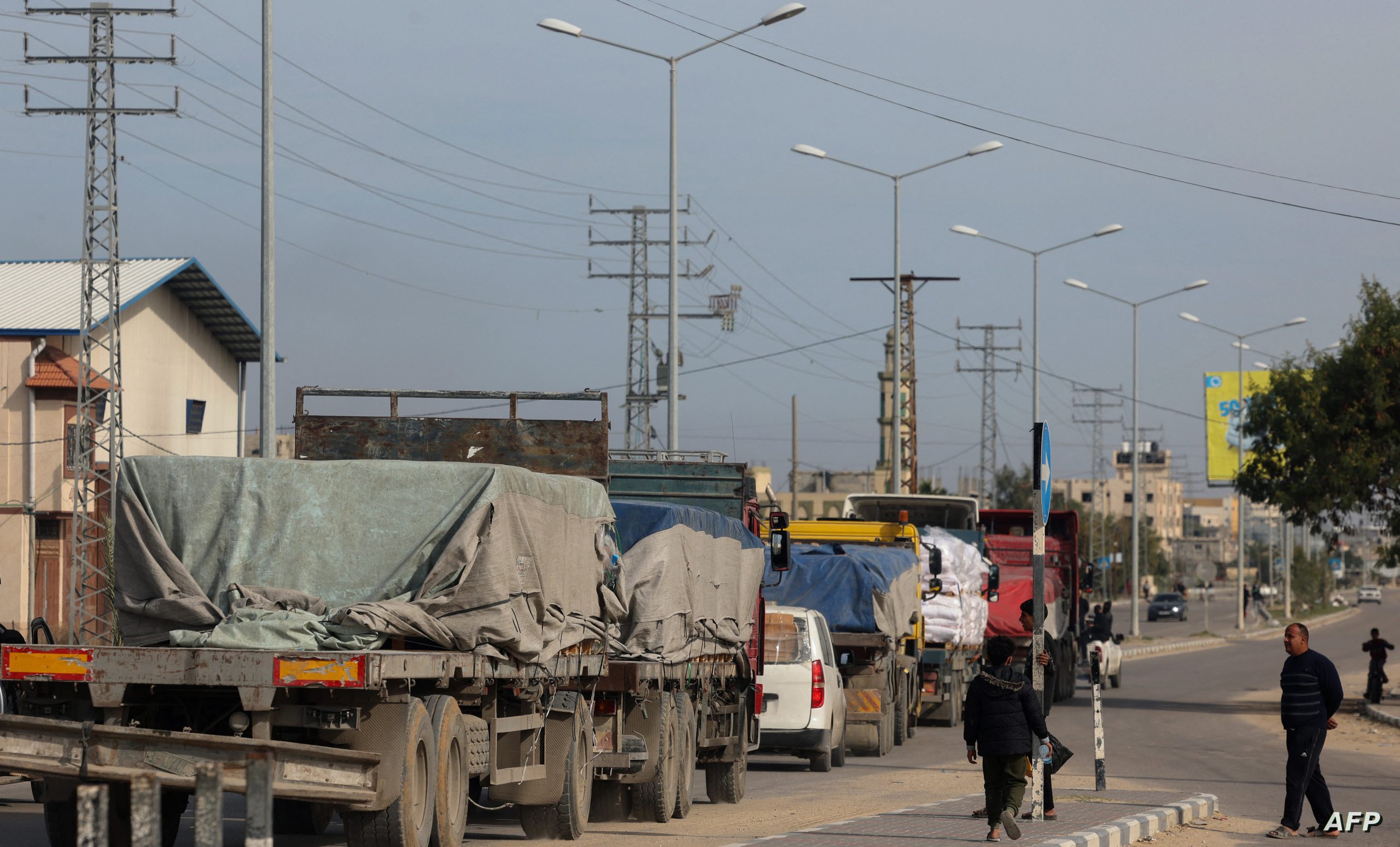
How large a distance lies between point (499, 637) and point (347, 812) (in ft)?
4.68

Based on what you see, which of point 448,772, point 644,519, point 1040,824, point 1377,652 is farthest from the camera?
point 1377,652

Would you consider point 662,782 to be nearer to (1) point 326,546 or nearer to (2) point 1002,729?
(2) point 1002,729

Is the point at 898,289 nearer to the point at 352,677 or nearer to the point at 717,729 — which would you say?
the point at 717,729

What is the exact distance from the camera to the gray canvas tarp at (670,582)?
13758 millimetres

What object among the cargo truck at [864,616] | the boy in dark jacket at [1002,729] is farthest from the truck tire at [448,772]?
the cargo truck at [864,616]

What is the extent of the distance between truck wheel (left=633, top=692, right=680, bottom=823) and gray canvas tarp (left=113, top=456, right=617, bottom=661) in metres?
3.02

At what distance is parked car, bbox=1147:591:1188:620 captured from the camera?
87375mm

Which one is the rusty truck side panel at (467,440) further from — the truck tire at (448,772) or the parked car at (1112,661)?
the parked car at (1112,661)

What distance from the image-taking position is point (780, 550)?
17625 millimetres

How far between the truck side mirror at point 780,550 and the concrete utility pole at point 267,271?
200 inches

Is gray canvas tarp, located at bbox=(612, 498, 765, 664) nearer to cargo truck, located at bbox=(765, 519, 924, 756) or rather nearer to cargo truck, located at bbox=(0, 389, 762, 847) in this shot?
cargo truck, located at bbox=(0, 389, 762, 847)

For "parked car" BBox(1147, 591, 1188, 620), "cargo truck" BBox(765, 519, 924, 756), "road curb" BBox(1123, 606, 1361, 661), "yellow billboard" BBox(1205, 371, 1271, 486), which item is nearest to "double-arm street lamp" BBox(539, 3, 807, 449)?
"cargo truck" BBox(765, 519, 924, 756)

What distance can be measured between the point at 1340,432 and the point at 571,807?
21.8 metres

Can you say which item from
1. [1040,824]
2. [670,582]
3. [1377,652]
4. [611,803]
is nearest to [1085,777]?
[1040,824]
